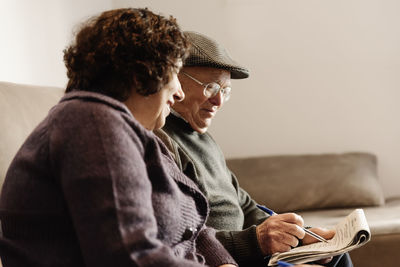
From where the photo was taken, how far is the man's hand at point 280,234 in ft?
4.73

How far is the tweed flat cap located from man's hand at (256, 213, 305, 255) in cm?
51

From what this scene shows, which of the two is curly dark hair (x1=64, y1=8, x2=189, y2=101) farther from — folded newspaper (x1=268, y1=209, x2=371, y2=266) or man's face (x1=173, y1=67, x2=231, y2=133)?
man's face (x1=173, y1=67, x2=231, y2=133)

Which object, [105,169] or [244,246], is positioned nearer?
[105,169]

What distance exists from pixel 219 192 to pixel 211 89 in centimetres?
33

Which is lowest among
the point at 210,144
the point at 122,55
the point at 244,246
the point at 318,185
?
the point at 318,185

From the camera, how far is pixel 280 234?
1.45 meters

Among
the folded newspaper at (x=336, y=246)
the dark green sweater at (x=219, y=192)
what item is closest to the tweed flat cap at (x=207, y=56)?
the dark green sweater at (x=219, y=192)

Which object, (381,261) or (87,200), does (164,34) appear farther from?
(381,261)

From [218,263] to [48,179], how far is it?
0.54 metres

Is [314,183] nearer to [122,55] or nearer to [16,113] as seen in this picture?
[16,113]

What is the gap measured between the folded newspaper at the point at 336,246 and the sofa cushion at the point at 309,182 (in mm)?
1137

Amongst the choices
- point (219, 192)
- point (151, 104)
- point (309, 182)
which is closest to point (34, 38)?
point (219, 192)

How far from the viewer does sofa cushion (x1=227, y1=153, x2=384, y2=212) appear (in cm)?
257

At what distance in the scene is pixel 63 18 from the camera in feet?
7.34
